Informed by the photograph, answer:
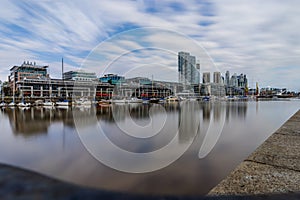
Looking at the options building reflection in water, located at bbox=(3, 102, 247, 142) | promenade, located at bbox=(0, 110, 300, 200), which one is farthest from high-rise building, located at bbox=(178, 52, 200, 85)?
promenade, located at bbox=(0, 110, 300, 200)

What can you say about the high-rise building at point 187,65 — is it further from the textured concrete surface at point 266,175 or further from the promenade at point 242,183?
the textured concrete surface at point 266,175

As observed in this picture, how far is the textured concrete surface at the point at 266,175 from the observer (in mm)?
2051

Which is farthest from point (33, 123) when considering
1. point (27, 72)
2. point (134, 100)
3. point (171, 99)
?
point (27, 72)

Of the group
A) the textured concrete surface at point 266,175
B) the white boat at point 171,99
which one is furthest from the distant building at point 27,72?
the textured concrete surface at point 266,175

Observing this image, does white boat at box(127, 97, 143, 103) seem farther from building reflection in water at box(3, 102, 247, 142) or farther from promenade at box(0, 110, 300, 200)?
promenade at box(0, 110, 300, 200)

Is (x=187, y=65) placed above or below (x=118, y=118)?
above

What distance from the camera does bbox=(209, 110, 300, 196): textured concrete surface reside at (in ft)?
6.73

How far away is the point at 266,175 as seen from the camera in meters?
2.41

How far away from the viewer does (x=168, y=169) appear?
4.24 meters

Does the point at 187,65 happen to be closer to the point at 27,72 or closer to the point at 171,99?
the point at 171,99

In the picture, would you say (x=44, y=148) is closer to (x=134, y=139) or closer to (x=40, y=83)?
(x=134, y=139)

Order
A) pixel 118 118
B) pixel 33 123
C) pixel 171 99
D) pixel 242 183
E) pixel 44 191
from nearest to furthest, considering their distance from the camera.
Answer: pixel 242 183
pixel 44 191
pixel 33 123
pixel 118 118
pixel 171 99

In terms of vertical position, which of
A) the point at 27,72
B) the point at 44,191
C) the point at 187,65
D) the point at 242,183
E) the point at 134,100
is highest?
the point at 27,72

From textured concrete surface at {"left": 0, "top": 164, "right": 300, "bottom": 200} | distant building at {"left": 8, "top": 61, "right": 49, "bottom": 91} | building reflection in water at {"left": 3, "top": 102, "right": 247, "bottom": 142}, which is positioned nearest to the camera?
textured concrete surface at {"left": 0, "top": 164, "right": 300, "bottom": 200}
